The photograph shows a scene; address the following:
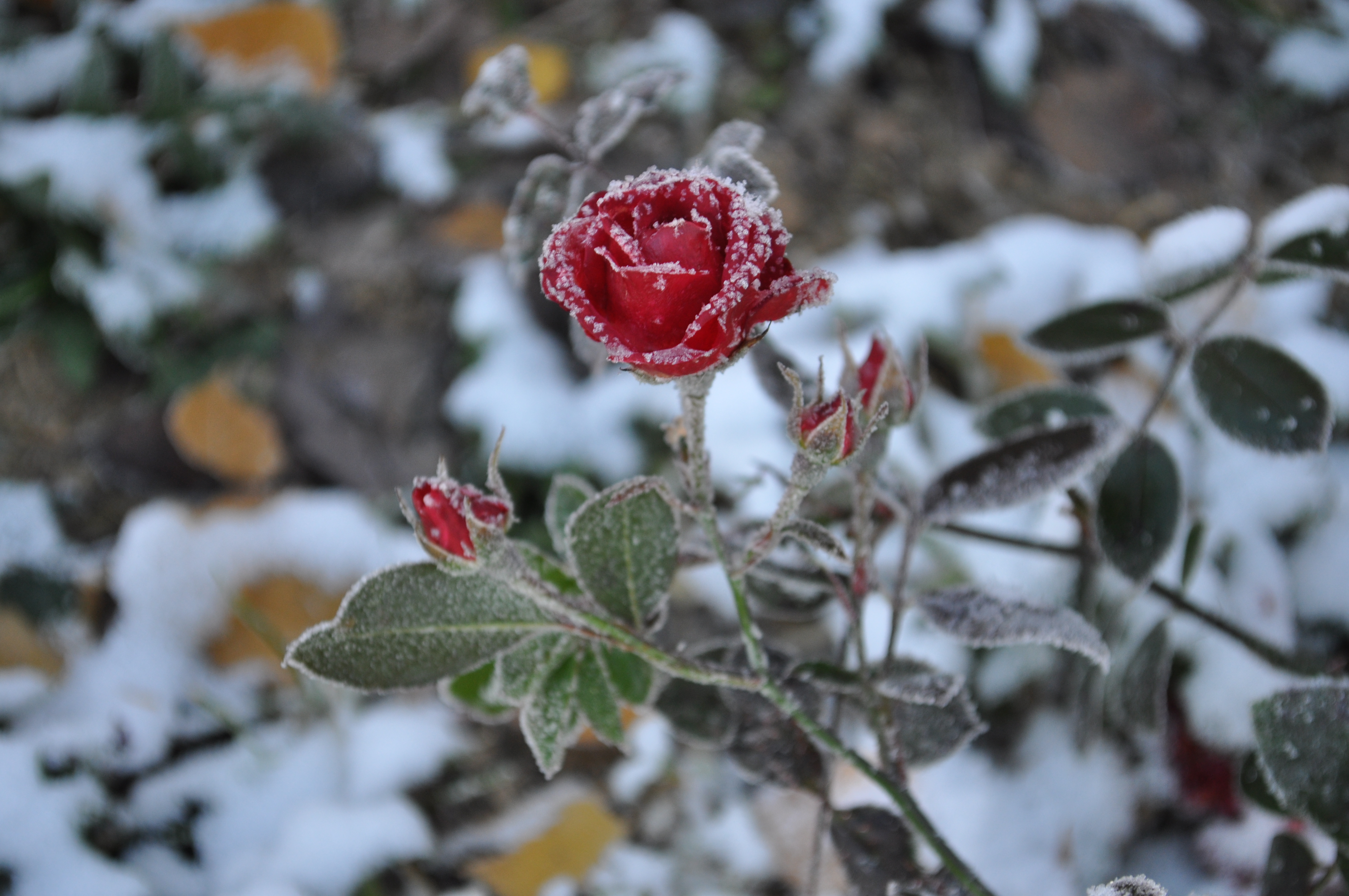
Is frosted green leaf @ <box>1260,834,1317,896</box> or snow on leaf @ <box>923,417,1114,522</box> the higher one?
snow on leaf @ <box>923,417,1114,522</box>

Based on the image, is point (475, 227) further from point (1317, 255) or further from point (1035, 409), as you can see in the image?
point (1317, 255)

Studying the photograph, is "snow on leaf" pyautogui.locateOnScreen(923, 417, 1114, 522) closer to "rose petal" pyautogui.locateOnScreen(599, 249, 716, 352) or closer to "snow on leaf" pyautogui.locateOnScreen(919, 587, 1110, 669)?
"snow on leaf" pyautogui.locateOnScreen(919, 587, 1110, 669)

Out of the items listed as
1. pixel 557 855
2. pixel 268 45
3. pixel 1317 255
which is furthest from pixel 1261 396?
pixel 268 45

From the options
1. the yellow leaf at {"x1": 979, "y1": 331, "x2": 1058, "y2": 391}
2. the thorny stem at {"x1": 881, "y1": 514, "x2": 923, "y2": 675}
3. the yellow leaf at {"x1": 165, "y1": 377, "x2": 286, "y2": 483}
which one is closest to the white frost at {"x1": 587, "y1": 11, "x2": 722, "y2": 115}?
the yellow leaf at {"x1": 979, "y1": 331, "x2": 1058, "y2": 391}

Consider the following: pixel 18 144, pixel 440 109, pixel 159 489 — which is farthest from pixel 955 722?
pixel 18 144

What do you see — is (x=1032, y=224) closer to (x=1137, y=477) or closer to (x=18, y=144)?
(x=1137, y=477)

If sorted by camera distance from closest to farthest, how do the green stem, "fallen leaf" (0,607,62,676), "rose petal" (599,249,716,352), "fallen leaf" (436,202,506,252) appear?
"rose petal" (599,249,716,352), the green stem, "fallen leaf" (0,607,62,676), "fallen leaf" (436,202,506,252)

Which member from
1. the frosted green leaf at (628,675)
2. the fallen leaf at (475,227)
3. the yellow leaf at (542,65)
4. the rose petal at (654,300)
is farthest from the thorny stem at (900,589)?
the yellow leaf at (542,65)
